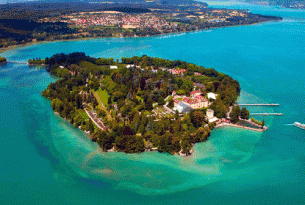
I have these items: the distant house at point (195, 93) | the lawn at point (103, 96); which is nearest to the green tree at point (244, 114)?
the distant house at point (195, 93)

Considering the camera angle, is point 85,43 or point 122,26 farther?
point 122,26

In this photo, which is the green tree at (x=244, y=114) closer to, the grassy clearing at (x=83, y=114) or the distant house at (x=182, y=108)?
the distant house at (x=182, y=108)

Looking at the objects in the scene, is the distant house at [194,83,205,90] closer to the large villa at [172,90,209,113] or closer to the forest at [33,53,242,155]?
the forest at [33,53,242,155]

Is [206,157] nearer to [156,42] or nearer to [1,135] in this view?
[1,135]

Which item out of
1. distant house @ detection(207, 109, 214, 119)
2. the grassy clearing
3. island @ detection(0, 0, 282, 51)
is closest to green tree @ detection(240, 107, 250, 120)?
distant house @ detection(207, 109, 214, 119)

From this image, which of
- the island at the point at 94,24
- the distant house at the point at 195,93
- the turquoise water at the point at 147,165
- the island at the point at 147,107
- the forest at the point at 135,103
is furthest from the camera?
the island at the point at 94,24

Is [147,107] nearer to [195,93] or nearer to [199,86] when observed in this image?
[195,93]

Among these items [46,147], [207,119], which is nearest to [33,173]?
[46,147]

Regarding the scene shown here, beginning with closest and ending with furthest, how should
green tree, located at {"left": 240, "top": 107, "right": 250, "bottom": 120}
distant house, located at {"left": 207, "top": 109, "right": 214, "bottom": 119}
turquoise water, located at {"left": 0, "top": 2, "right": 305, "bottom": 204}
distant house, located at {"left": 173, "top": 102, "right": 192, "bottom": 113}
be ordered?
turquoise water, located at {"left": 0, "top": 2, "right": 305, "bottom": 204} → green tree, located at {"left": 240, "top": 107, "right": 250, "bottom": 120} → distant house, located at {"left": 207, "top": 109, "right": 214, "bottom": 119} → distant house, located at {"left": 173, "top": 102, "right": 192, "bottom": 113}
